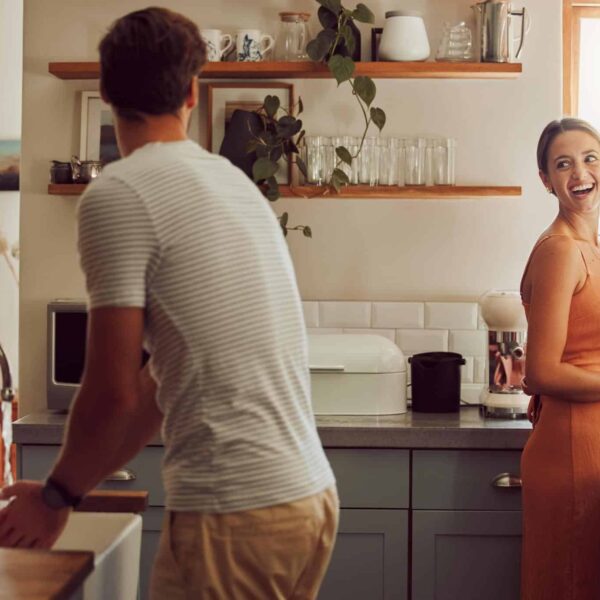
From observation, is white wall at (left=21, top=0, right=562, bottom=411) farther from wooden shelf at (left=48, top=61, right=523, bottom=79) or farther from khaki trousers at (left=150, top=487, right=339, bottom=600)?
khaki trousers at (left=150, top=487, right=339, bottom=600)

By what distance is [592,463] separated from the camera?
98.3 inches

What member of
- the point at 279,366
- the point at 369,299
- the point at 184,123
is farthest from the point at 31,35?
the point at 279,366

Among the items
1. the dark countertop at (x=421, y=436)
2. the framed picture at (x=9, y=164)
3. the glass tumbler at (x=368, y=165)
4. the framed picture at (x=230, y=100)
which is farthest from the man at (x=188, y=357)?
the framed picture at (x=9, y=164)

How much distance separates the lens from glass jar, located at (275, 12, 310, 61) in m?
3.62

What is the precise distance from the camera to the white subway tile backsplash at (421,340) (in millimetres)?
3723

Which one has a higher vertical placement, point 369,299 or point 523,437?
point 369,299

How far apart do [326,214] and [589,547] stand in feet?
5.24

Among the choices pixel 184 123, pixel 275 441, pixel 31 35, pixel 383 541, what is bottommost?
pixel 383 541

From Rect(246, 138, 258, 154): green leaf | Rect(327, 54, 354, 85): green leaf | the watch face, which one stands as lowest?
the watch face

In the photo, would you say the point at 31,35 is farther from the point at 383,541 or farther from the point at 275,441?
the point at 275,441

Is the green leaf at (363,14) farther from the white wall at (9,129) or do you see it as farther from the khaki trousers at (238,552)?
the white wall at (9,129)

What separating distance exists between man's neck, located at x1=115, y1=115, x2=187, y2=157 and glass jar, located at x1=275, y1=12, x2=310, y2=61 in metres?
2.10

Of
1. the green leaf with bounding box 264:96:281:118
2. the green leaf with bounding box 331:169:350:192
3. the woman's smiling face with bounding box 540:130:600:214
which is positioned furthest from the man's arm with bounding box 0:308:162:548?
the green leaf with bounding box 264:96:281:118

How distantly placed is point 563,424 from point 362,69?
1.49 metres
